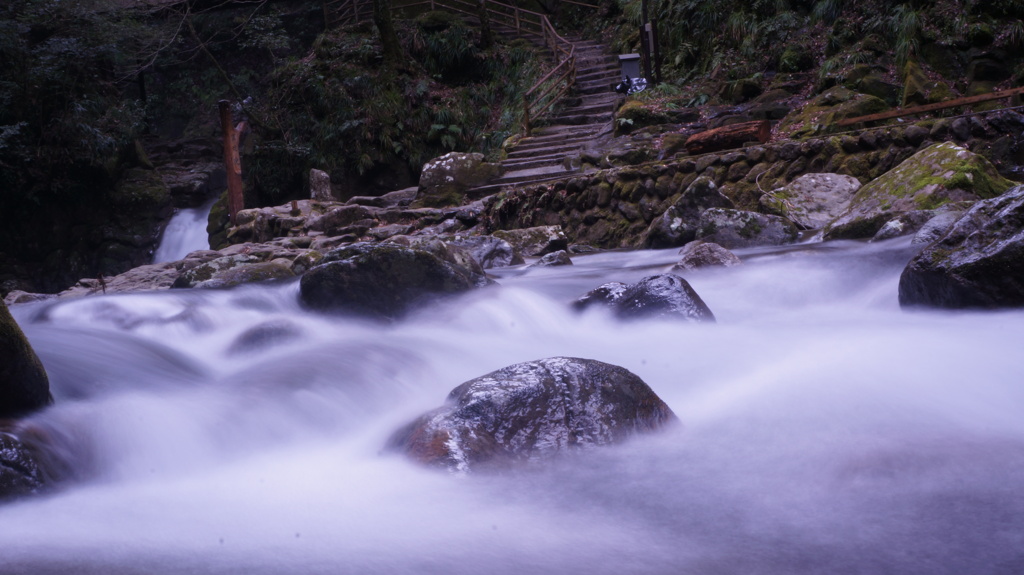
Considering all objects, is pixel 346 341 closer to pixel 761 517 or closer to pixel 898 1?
pixel 761 517

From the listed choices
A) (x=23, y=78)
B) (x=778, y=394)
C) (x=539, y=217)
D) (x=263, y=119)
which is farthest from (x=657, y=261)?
(x=23, y=78)

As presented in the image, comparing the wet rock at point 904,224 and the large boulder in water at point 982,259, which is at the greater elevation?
the large boulder in water at point 982,259

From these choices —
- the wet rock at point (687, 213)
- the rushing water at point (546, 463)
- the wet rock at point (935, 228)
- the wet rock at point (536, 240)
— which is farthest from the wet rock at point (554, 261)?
the wet rock at point (935, 228)

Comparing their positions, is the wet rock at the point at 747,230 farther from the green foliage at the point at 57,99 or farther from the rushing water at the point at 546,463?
the green foliage at the point at 57,99

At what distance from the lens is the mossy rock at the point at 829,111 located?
1084cm

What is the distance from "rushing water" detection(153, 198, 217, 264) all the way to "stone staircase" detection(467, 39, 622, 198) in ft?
29.6

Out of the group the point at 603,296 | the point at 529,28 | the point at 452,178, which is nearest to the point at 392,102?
the point at 529,28

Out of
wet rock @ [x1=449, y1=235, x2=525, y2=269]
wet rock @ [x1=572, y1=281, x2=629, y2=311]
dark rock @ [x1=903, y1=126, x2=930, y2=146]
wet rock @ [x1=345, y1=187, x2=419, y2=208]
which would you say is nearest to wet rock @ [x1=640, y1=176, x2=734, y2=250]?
wet rock @ [x1=449, y1=235, x2=525, y2=269]

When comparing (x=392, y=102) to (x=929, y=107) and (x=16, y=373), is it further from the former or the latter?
(x=16, y=373)

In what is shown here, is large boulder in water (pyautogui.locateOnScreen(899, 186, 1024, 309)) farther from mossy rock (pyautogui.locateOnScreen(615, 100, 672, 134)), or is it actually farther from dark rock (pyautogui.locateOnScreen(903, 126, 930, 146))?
mossy rock (pyautogui.locateOnScreen(615, 100, 672, 134))

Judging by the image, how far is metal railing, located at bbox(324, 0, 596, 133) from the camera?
18.0 m

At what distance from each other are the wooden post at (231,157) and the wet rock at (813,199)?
35.9 ft

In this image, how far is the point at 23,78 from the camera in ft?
62.3

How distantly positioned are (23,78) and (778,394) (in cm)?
2158
